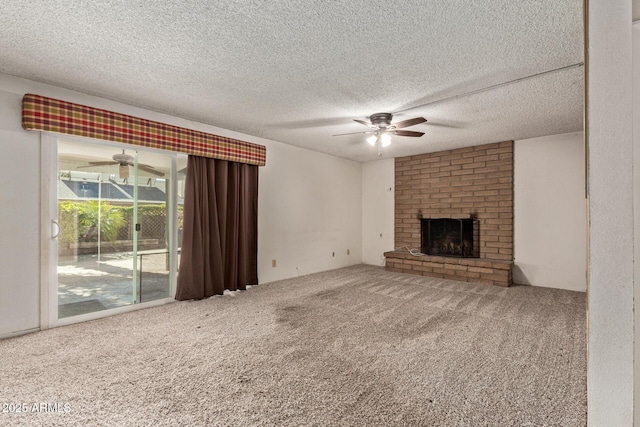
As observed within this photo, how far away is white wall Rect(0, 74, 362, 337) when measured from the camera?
280 cm

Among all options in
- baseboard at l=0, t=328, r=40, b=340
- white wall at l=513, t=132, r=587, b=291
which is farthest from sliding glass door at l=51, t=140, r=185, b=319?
white wall at l=513, t=132, r=587, b=291

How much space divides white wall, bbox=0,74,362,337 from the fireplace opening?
1616 millimetres

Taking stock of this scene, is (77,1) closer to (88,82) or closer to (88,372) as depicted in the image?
(88,82)

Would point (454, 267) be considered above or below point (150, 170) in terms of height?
below

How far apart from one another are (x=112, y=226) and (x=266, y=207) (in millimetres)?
2130

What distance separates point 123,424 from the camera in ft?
5.44

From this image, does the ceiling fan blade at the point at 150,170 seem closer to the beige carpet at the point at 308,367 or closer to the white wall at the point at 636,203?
the beige carpet at the point at 308,367

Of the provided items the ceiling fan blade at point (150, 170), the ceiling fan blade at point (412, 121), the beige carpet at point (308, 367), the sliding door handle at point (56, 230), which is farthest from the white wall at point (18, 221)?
the ceiling fan blade at point (412, 121)

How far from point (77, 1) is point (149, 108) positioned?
1975mm

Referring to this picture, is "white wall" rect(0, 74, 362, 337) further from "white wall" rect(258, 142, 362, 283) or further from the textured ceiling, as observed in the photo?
the textured ceiling

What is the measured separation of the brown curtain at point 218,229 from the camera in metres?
3.97

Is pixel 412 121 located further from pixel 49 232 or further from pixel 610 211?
pixel 49 232

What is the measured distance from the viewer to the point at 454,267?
5.26 metres

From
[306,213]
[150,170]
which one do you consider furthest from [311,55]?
[306,213]
